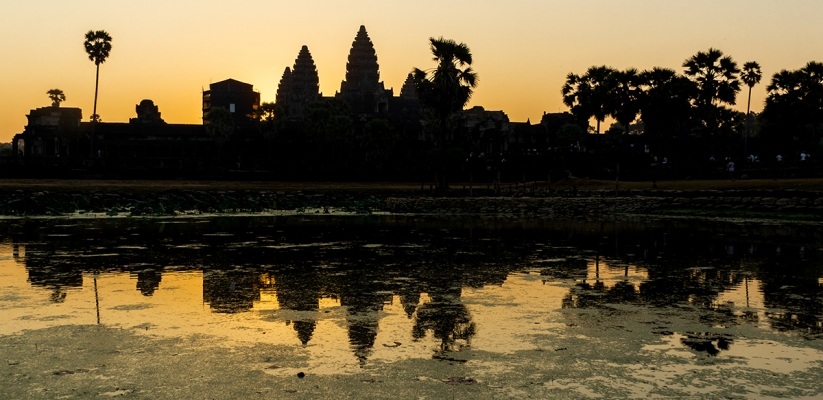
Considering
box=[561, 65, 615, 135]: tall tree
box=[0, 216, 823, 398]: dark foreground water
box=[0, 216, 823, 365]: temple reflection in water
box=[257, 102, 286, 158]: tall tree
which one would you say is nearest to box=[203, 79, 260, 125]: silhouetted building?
box=[257, 102, 286, 158]: tall tree

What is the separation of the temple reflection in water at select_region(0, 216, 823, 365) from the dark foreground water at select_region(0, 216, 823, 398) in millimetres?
72

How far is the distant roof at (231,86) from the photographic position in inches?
6939

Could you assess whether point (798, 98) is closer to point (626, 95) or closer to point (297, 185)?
point (626, 95)

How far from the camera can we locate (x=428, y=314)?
13203 mm

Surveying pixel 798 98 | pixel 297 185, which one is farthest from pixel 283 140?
pixel 798 98

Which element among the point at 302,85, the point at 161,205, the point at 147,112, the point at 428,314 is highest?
the point at 302,85

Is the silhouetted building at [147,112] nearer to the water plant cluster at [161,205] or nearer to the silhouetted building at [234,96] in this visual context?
the silhouetted building at [234,96]

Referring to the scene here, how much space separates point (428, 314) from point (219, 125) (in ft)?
320

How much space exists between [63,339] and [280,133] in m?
103

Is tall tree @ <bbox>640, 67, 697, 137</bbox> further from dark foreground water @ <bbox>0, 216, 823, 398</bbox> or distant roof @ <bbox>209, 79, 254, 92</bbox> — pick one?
distant roof @ <bbox>209, 79, 254, 92</bbox>

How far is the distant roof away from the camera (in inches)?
6939

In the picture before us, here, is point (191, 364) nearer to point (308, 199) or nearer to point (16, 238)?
point (16, 238)

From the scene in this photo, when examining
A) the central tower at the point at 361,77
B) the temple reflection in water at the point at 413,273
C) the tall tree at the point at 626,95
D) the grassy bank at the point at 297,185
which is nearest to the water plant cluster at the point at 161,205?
the temple reflection in water at the point at 413,273

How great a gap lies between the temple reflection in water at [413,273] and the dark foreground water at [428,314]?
7 cm
